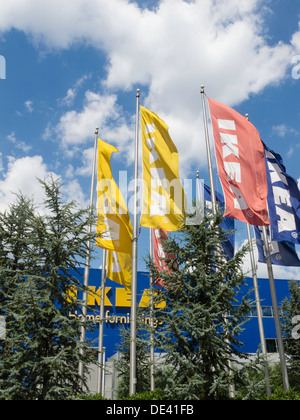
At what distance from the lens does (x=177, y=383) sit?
1209 centimetres

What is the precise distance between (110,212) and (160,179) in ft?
9.52

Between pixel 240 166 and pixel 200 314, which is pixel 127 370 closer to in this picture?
pixel 200 314

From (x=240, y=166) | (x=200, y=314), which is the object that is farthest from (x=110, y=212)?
(x=200, y=314)

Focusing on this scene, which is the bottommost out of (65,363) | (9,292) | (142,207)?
(65,363)

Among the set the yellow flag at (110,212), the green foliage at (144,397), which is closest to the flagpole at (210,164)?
the yellow flag at (110,212)

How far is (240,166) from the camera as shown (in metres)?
16.0

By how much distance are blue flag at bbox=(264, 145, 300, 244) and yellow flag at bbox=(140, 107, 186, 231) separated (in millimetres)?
4437

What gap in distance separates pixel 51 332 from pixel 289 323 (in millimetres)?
22336

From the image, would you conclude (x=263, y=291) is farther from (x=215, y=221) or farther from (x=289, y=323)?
(x=215, y=221)

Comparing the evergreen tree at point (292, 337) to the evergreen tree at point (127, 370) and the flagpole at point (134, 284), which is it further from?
the flagpole at point (134, 284)

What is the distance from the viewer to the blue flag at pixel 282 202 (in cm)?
1708

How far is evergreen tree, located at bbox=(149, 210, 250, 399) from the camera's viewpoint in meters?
12.3

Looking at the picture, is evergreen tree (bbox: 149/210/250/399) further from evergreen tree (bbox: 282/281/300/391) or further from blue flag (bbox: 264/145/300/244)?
evergreen tree (bbox: 282/281/300/391)
